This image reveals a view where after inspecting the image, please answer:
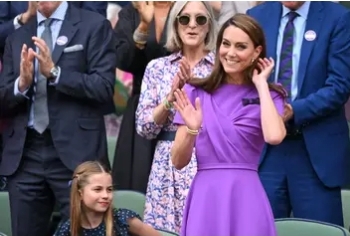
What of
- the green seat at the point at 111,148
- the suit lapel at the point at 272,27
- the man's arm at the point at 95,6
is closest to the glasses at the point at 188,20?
the suit lapel at the point at 272,27

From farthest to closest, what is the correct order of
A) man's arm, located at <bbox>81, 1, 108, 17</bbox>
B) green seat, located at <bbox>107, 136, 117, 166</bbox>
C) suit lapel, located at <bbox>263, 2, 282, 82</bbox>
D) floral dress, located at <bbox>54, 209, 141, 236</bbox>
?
green seat, located at <bbox>107, 136, 117, 166</bbox> → man's arm, located at <bbox>81, 1, 108, 17</bbox> → suit lapel, located at <bbox>263, 2, 282, 82</bbox> → floral dress, located at <bbox>54, 209, 141, 236</bbox>

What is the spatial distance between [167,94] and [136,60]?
43.4 inches

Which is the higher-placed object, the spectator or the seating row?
the spectator

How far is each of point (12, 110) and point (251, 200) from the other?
2.43 meters

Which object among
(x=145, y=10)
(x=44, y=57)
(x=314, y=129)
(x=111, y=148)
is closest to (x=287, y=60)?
(x=314, y=129)

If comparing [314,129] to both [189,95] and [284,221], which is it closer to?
[284,221]

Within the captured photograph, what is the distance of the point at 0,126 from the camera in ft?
22.5

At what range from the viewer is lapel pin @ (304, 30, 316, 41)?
6324mm

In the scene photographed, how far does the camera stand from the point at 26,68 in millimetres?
6410

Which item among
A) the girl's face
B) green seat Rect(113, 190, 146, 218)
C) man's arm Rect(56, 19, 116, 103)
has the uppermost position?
man's arm Rect(56, 19, 116, 103)

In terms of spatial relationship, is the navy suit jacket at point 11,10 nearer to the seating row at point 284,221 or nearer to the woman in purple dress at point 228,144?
the seating row at point 284,221

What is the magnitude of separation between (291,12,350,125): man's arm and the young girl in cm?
123

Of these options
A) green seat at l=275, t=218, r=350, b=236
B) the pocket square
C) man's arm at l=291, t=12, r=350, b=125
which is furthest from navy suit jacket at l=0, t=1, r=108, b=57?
green seat at l=275, t=218, r=350, b=236

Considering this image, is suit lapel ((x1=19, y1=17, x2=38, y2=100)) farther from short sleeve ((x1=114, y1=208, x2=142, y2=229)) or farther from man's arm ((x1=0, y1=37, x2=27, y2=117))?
short sleeve ((x1=114, y1=208, x2=142, y2=229))
